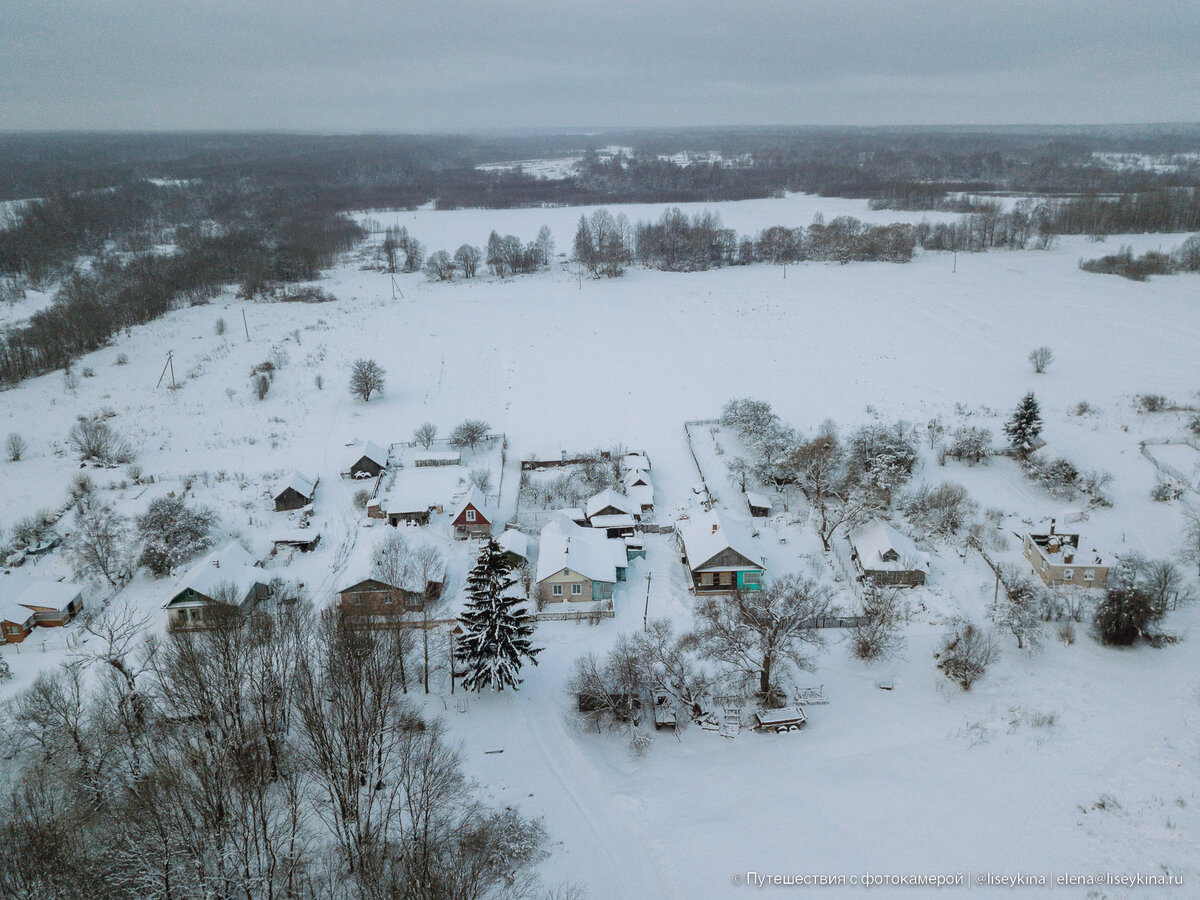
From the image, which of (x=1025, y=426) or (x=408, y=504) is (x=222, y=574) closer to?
(x=408, y=504)

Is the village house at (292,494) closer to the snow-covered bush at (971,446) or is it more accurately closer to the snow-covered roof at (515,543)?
the snow-covered roof at (515,543)

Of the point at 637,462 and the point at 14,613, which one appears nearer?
the point at 14,613

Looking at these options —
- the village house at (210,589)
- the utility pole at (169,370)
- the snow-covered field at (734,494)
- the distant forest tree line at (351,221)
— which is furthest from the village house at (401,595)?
the distant forest tree line at (351,221)

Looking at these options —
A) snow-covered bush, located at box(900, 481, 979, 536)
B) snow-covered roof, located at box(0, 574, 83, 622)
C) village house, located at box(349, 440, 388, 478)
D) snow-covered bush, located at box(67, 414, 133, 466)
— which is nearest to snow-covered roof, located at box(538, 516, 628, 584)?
village house, located at box(349, 440, 388, 478)

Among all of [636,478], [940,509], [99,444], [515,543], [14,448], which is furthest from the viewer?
[99,444]

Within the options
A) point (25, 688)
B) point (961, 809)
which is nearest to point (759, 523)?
point (961, 809)

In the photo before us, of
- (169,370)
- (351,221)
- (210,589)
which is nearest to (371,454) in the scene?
(210,589)
